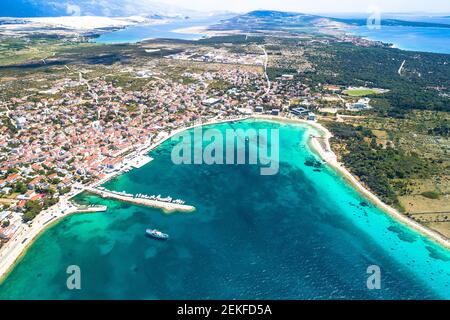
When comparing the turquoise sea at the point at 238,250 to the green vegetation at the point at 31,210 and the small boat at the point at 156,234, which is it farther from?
the green vegetation at the point at 31,210

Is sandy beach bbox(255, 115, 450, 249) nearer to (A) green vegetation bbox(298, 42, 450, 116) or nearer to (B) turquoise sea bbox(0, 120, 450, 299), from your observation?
(B) turquoise sea bbox(0, 120, 450, 299)

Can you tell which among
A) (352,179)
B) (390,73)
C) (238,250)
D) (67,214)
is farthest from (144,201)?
(390,73)

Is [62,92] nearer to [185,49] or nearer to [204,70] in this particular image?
[204,70]

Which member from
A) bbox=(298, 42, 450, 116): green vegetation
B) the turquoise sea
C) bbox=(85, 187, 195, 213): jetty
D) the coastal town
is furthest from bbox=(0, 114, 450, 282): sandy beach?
bbox=(298, 42, 450, 116): green vegetation

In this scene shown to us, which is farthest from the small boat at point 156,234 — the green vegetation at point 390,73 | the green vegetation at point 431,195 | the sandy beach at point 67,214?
the green vegetation at point 390,73

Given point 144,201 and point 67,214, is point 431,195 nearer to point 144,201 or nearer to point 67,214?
point 144,201

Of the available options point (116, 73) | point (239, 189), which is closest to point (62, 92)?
point (116, 73)
